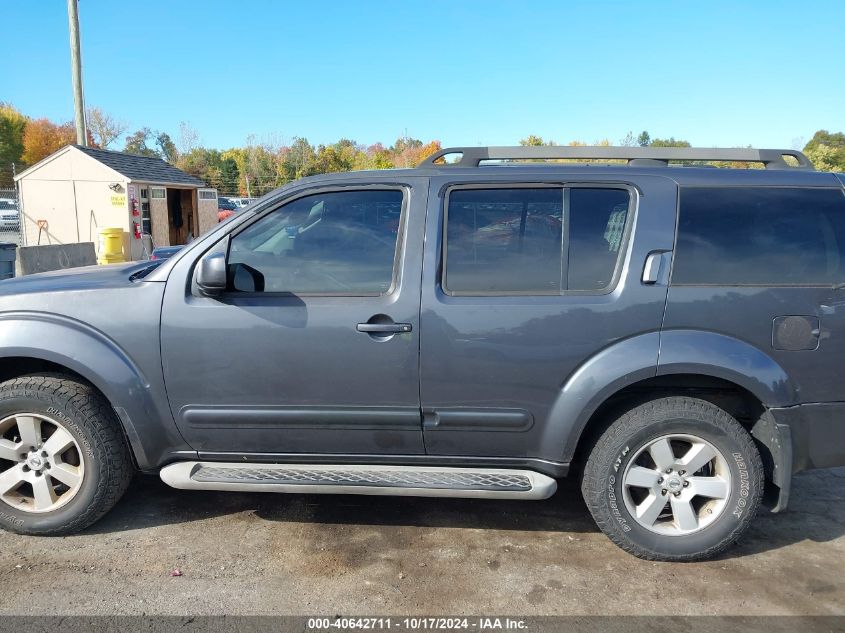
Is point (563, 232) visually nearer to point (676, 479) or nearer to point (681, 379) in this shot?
point (681, 379)

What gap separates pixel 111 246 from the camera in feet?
41.4

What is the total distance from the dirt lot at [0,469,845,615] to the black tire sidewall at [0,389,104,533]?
0.37 ft

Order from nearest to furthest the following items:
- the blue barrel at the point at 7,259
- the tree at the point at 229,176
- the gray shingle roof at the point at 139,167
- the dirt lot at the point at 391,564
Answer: the dirt lot at the point at 391,564 → the blue barrel at the point at 7,259 → the gray shingle roof at the point at 139,167 → the tree at the point at 229,176

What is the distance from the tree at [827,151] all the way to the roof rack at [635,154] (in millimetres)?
25703

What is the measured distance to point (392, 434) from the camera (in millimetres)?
3131

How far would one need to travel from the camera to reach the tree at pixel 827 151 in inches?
1157

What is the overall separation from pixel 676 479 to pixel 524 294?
1.18 m

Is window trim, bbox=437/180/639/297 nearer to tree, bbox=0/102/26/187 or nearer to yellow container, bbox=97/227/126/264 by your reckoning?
yellow container, bbox=97/227/126/264

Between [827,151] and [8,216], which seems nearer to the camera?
[8,216]

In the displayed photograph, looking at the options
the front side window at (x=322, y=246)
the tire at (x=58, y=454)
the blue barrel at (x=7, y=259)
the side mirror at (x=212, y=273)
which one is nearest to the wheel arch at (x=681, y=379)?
the front side window at (x=322, y=246)

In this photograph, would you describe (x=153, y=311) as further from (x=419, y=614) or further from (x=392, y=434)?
(x=419, y=614)

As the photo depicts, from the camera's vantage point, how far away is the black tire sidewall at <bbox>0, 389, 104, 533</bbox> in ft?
10.4

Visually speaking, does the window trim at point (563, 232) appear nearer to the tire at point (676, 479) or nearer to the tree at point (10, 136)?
the tire at point (676, 479)

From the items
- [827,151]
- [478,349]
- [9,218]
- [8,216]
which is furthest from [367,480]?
[827,151]
